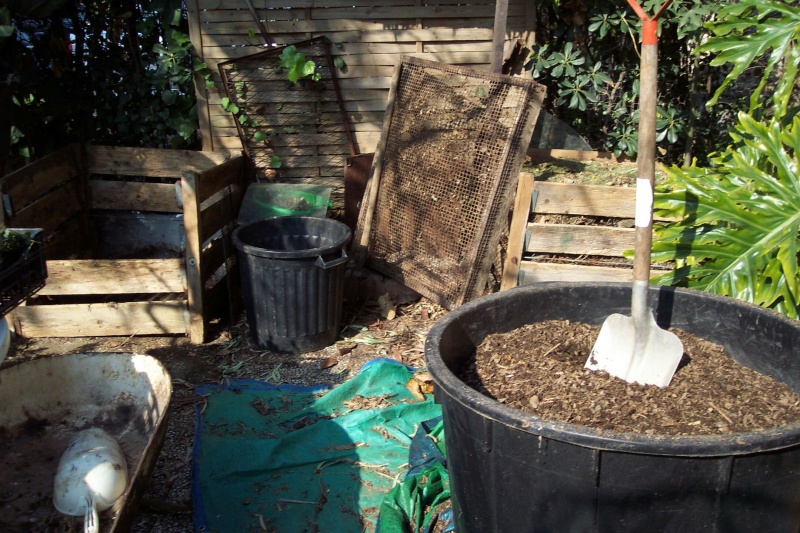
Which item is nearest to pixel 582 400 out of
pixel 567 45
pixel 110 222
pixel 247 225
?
pixel 247 225

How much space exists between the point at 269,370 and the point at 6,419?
1598 mm

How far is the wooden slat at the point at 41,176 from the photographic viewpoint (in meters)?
4.28

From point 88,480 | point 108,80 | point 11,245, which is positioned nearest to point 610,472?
point 88,480

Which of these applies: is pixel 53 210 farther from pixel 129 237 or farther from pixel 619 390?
pixel 619 390

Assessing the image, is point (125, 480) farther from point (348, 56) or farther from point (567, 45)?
point (567, 45)

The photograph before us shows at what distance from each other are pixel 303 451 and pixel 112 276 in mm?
1763

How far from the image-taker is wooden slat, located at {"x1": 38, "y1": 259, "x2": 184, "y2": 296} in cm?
424

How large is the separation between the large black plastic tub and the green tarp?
880 millimetres

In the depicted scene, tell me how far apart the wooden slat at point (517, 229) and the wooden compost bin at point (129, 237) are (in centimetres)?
185

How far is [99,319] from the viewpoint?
14.4ft

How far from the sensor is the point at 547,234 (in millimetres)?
4152

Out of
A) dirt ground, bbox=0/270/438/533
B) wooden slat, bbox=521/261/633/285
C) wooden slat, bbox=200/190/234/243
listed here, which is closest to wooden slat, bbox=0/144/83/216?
dirt ground, bbox=0/270/438/533

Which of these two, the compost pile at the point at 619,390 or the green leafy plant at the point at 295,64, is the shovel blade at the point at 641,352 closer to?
the compost pile at the point at 619,390

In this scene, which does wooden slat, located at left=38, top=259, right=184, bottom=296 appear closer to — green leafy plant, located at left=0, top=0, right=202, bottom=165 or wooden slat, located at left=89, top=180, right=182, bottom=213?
wooden slat, located at left=89, top=180, right=182, bottom=213
